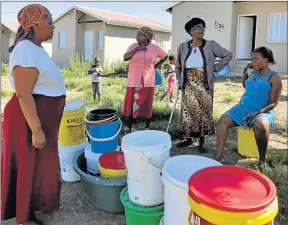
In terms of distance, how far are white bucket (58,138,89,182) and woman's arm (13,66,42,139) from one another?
43.8 inches

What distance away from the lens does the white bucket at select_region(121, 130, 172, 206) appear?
7.84 feet

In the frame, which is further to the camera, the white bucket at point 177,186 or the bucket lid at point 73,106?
the bucket lid at point 73,106

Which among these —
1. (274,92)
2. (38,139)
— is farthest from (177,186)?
(274,92)

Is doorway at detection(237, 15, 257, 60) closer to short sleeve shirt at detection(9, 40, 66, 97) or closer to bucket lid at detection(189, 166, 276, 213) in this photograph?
short sleeve shirt at detection(9, 40, 66, 97)

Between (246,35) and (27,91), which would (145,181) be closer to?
(27,91)

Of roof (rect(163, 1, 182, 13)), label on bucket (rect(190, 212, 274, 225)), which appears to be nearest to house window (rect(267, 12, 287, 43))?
roof (rect(163, 1, 182, 13))

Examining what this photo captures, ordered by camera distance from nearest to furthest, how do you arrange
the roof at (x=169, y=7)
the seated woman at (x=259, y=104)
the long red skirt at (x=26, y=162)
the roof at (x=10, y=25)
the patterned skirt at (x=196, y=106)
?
the long red skirt at (x=26, y=162) < the seated woman at (x=259, y=104) < the patterned skirt at (x=196, y=106) < the roof at (x=169, y=7) < the roof at (x=10, y=25)

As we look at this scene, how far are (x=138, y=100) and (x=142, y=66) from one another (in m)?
0.52

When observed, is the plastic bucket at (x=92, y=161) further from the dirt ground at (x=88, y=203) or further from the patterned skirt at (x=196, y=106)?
the patterned skirt at (x=196, y=106)

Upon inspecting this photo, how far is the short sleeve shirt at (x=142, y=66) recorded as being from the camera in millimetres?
5047

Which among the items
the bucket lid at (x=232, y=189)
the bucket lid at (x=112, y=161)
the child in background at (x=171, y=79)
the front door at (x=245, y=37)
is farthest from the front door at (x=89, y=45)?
the bucket lid at (x=232, y=189)

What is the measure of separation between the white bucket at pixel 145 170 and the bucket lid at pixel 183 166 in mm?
131

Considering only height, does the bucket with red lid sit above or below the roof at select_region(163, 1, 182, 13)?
below

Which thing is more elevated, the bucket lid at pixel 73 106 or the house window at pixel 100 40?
the house window at pixel 100 40
